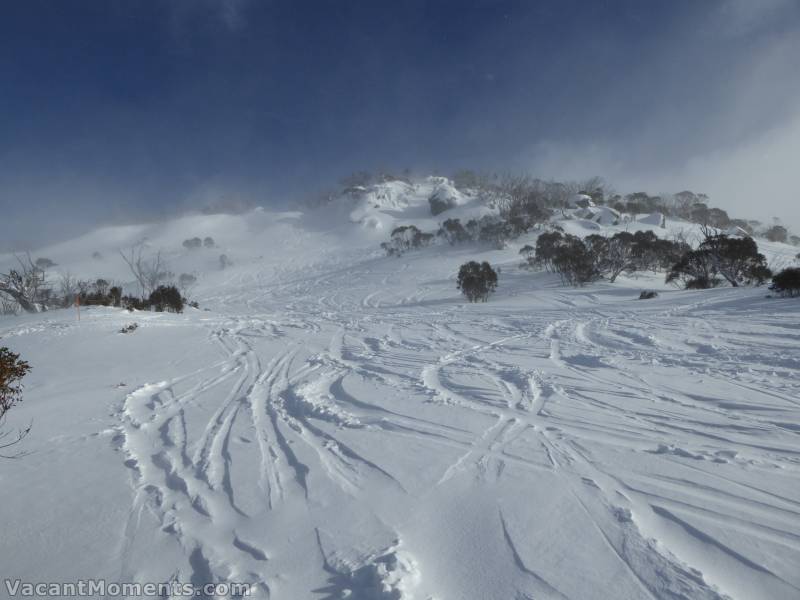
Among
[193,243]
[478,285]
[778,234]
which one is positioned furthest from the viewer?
[193,243]

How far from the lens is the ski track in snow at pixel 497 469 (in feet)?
7.07

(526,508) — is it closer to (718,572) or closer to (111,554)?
(718,572)

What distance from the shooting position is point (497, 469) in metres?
3.22

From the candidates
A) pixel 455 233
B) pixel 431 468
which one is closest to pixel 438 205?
pixel 455 233

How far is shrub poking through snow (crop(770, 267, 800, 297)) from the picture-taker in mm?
10391

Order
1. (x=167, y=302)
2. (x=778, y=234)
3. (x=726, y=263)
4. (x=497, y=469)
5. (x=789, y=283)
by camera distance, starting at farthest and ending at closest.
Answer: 1. (x=778, y=234)
2. (x=726, y=263)
3. (x=167, y=302)
4. (x=789, y=283)
5. (x=497, y=469)

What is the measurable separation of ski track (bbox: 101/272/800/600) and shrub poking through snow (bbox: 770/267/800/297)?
14.4 feet

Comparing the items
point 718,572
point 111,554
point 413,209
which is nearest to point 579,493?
point 718,572

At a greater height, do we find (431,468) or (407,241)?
(407,241)

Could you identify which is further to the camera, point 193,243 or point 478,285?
point 193,243

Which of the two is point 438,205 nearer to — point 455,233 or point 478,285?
point 455,233

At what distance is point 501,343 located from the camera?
27.8 feet

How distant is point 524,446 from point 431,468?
3.16 ft

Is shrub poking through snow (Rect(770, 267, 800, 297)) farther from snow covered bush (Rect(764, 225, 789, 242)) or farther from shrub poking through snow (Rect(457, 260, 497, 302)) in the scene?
snow covered bush (Rect(764, 225, 789, 242))
